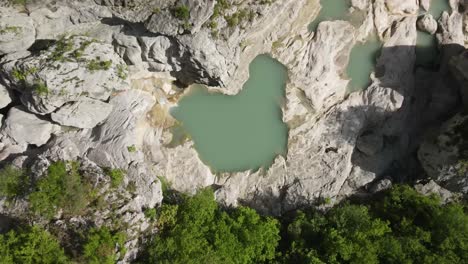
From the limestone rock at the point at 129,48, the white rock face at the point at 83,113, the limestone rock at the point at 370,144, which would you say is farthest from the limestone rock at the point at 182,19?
the limestone rock at the point at 370,144

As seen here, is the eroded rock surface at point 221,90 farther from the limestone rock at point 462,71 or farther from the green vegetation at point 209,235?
the green vegetation at point 209,235

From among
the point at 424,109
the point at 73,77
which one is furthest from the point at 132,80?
the point at 424,109

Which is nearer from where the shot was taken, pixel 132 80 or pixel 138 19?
pixel 138 19

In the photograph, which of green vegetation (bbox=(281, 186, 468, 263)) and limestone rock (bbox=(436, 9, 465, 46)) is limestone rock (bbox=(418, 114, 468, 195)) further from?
limestone rock (bbox=(436, 9, 465, 46))

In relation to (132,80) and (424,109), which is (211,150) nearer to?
(132,80)

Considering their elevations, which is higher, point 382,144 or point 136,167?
point 382,144

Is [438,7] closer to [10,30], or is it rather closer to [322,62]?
[322,62]
